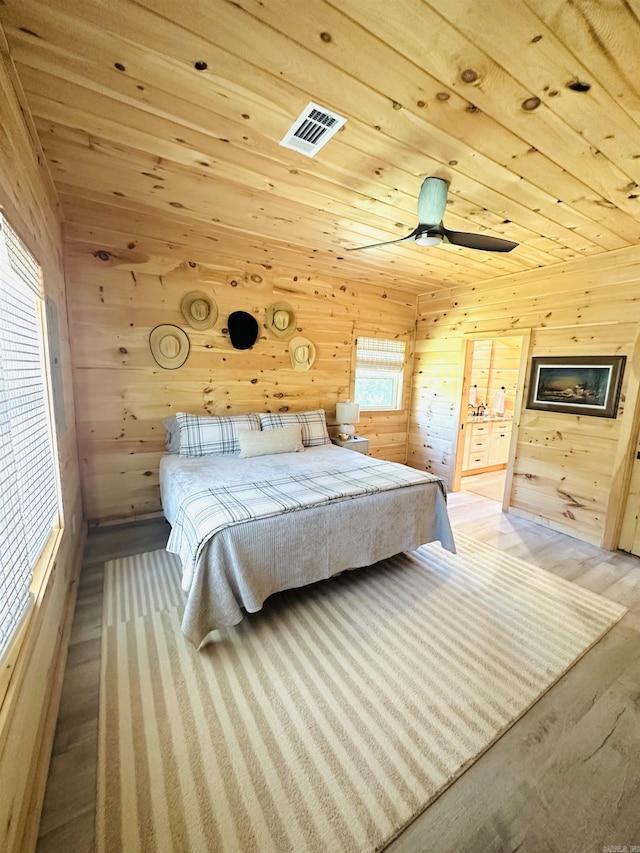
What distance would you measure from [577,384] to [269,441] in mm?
2932

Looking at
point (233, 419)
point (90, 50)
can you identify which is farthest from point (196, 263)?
point (90, 50)

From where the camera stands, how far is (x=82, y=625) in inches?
75.7

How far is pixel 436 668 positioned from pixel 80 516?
2817 mm

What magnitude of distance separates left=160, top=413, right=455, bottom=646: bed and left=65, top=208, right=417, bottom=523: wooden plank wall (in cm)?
60

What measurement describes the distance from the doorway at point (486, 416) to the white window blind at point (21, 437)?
4091mm

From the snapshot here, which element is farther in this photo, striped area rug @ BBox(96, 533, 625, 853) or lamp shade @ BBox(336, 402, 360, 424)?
lamp shade @ BBox(336, 402, 360, 424)

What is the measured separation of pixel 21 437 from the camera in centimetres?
133

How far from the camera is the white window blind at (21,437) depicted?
3.45ft

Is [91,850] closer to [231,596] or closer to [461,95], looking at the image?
[231,596]

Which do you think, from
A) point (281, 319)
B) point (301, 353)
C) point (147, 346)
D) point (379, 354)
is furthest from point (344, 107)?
point (379, 354)

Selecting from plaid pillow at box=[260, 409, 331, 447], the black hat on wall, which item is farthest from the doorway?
the black hat on wall

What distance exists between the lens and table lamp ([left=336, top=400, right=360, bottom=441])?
13.3 ft

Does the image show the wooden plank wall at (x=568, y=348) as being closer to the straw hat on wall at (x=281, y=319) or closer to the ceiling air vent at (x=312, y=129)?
the straw hat on wall at (x=281, y=319)

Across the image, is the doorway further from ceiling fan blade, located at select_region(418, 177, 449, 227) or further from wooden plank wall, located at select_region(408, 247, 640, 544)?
ceiling fan blade, located at select_region(418, 177, 449, 227)
